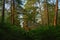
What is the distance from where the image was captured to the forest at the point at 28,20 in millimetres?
7922

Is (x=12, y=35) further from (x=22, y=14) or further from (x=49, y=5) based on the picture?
(x=49, y=5)

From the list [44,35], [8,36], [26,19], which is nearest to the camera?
[8,36]

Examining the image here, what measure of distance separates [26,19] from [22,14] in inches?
111

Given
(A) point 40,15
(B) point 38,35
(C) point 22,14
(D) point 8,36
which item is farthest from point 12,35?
(A) point 40,15

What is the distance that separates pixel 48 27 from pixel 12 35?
9.35ft

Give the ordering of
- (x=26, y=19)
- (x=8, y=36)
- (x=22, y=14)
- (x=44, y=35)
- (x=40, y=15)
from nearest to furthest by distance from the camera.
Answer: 1. (x=8, y=36)
2. (x=44, y=35)
3. (x=22, y=14)
4. (x=26, y=19)
5. (x=40, y=15)

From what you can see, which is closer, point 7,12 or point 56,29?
point 56,29

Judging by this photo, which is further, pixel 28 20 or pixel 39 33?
pixel 28 20

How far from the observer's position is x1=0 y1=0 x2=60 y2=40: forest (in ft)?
26.0

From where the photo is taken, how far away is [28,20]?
38.7m

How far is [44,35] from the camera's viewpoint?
9.42 metres

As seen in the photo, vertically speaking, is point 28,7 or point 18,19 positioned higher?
point 28,7

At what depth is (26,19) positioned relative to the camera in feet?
127

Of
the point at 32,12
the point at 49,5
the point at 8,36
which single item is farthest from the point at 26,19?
the point at 8,36
